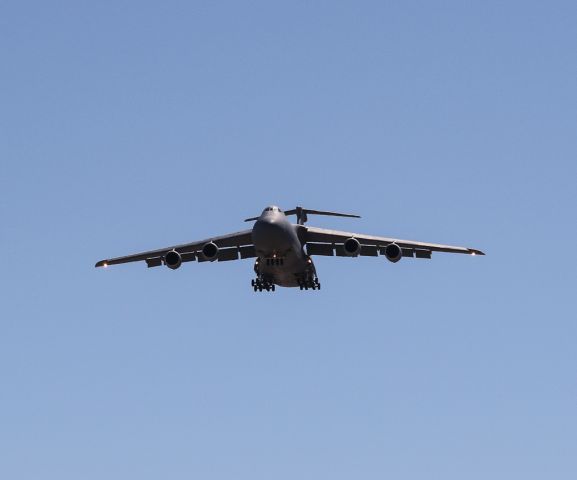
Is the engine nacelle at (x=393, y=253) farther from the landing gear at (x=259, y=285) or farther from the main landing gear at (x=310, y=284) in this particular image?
the landing gear at (x=259, y=285)

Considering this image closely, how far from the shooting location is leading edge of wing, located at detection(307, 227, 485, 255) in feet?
193

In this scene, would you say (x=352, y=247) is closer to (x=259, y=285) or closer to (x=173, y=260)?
(x=259, y=285)

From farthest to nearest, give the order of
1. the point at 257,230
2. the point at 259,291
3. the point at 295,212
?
the point at 295,212 < the point at 259,291 < the point at 257,230

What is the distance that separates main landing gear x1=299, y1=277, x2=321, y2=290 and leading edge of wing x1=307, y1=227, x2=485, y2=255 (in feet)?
6.03

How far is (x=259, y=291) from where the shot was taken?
58.4 meters

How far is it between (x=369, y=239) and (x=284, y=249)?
18.0 ft

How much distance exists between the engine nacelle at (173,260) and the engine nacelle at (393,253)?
8475 millimetres

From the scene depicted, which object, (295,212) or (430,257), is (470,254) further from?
(295,212)

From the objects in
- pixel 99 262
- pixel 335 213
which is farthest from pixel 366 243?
pixel 99 262

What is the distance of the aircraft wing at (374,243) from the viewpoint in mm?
58844

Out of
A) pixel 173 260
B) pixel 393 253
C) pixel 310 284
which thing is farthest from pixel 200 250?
pixel 393 253

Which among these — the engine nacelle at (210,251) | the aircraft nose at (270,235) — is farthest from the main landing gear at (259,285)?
the aircraft nose at (270,235)

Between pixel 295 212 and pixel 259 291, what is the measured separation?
520 cm

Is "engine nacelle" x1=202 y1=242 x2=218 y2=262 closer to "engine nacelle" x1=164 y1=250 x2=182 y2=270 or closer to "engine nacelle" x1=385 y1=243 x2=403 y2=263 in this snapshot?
"engine nacelle" x1=164 y1=250 x2=182 y2=270
